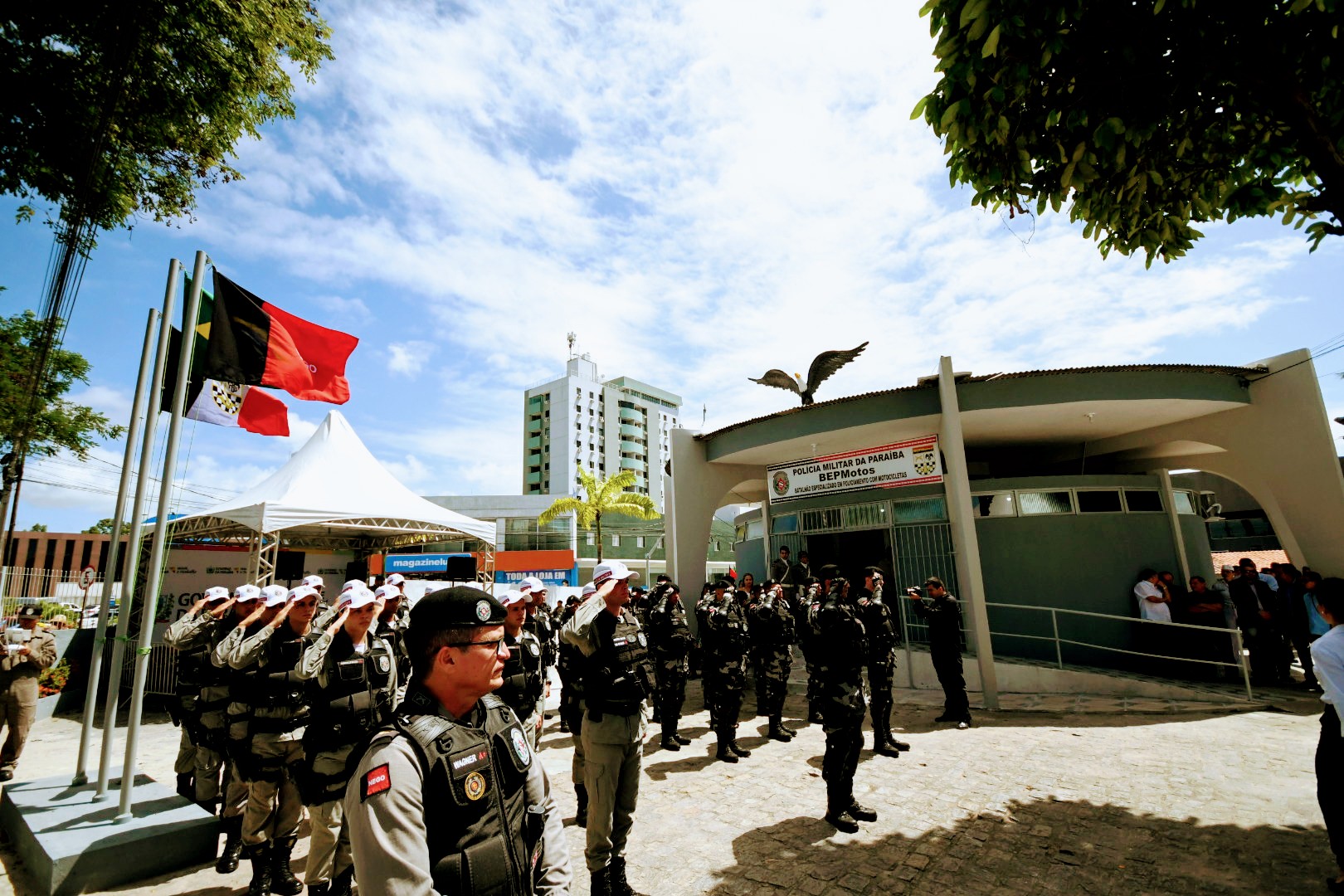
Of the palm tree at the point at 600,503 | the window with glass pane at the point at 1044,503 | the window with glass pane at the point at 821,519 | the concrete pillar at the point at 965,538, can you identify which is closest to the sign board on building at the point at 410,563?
the window with glass pane at the point at 821,519

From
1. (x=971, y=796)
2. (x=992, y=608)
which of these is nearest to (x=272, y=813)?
(x=971, y=796)

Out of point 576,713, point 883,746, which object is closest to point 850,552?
point 883,746

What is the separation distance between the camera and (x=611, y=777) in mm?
4242

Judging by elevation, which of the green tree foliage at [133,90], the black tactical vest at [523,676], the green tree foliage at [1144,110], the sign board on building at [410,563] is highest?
the green tree foliage at [133,90]

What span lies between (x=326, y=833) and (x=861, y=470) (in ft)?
33.7

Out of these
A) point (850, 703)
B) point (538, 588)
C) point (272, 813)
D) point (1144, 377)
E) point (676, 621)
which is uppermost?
point (1144, 377)

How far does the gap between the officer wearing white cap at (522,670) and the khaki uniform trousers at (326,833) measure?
1.43 m

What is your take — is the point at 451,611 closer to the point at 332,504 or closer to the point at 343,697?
the point at 343,697

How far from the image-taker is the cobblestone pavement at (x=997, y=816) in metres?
4.16

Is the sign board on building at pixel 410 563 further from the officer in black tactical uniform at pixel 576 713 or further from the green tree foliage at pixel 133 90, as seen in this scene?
the officer in black tactical uniform at pixel 576 713

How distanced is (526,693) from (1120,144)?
6.61m

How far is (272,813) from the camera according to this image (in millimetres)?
4449

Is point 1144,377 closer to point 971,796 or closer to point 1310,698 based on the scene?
point 1310,698

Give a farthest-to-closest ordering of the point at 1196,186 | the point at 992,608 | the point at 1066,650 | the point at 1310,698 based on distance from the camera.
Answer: the point at 992,608
the point at 1066,650
the point at 1310,698
the point at 1196,186
